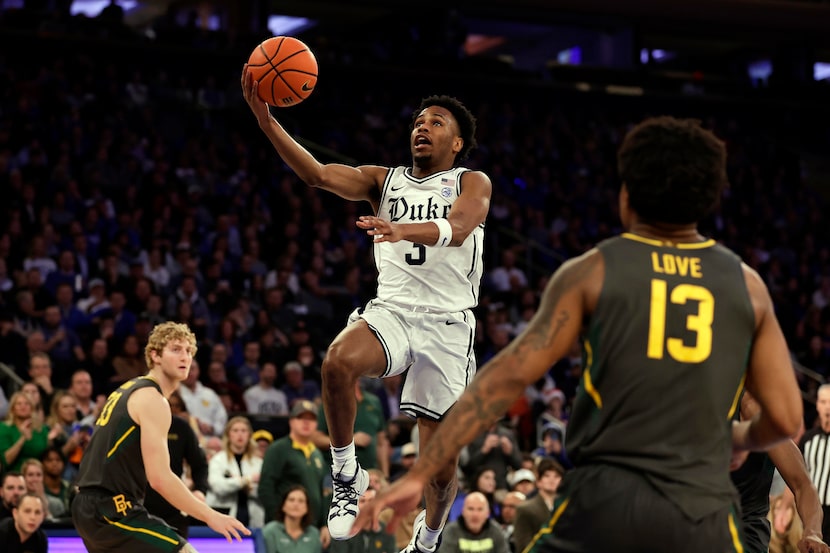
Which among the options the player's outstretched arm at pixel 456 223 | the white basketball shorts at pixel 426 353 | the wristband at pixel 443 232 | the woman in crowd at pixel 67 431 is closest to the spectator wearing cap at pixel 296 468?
the woman in crowd at pixel 67 431

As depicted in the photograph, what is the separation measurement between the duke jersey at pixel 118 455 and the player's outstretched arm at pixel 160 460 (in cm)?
7

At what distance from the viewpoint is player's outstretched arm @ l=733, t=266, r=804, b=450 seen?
3.74 m

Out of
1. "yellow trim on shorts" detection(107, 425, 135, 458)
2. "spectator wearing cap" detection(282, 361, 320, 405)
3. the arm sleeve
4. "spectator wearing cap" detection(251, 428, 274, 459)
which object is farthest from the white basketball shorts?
"spectator wearing cap" detection(282, 361, 320, 405)

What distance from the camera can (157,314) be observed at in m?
14.3

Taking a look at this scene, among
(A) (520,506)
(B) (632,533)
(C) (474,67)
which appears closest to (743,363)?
(B) (632,533)

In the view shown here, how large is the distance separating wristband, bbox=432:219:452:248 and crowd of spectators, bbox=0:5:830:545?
488 centimetres

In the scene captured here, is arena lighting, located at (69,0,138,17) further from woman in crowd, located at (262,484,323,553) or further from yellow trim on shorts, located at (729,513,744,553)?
yellow trim on shorts, located at (729,513,744,553)

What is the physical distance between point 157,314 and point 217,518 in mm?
8148

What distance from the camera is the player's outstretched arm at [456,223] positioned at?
17.7 feet

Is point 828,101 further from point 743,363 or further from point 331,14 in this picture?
point 743,363

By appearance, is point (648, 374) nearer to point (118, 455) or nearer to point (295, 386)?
point (118, 455)

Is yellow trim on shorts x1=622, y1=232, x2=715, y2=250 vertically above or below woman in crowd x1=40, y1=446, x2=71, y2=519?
above

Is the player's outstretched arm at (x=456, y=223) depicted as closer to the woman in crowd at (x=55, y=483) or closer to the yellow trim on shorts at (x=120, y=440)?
the yellow trim on shorts at (x=120, y=440)

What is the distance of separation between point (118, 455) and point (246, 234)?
35.5 ft
